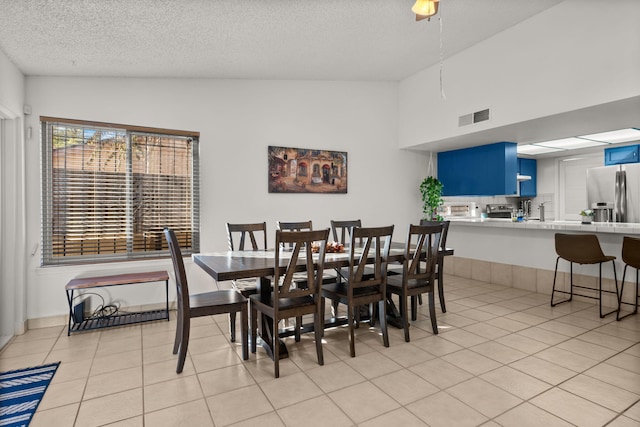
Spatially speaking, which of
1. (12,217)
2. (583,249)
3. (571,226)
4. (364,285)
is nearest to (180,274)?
(364,285)

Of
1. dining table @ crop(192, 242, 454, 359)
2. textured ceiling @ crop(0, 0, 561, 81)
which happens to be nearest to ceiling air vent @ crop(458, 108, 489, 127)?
textured ceiling @ crop(0, 0, 561, 81)

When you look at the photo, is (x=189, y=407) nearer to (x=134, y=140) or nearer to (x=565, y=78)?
(x=134, y=140)

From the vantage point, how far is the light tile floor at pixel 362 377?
207 centimetres

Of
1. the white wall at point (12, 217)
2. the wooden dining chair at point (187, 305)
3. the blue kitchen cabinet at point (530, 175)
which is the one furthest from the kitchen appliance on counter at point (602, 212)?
the white wall at point (12, 217)

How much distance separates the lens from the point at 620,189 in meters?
5.50

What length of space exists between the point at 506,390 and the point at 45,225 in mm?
4466

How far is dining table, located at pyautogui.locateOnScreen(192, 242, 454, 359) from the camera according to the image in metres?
2.57

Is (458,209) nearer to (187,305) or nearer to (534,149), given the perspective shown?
(534,149)

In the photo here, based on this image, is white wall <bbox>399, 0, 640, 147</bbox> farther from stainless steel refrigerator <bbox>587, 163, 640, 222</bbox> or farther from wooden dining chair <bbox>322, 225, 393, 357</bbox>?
wooden dining chair <bbox>322, 225, 393, 357</bbox>

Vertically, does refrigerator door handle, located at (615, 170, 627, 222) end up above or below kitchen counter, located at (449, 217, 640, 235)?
above

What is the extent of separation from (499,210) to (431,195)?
1.94 metres

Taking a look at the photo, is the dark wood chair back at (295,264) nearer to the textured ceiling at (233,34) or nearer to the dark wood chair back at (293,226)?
the dark wood chair back at (293,226)

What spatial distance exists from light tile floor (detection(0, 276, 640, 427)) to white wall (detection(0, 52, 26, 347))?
0.32 metres

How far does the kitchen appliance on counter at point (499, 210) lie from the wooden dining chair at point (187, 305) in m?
5.55
